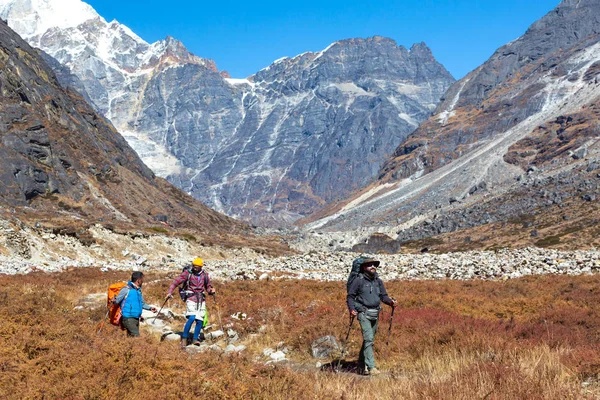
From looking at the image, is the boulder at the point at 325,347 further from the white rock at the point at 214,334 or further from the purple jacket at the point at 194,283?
the white rock at the point at 214,334

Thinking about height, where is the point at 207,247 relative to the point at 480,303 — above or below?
above

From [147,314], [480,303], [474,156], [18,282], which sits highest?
[474,156]

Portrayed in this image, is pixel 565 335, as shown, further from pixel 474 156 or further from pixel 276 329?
pixel 474 156

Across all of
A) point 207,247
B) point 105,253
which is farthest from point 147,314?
point 207,247

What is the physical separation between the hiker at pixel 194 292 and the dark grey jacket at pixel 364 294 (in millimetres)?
4124

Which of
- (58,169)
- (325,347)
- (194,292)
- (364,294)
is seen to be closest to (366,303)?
(364,294)

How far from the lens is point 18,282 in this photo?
17781mm

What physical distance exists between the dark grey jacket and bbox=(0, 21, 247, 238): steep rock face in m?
33.3

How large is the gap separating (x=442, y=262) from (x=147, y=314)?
73.1 ft

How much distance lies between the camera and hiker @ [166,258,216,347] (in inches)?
456

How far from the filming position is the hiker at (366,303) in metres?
9.16

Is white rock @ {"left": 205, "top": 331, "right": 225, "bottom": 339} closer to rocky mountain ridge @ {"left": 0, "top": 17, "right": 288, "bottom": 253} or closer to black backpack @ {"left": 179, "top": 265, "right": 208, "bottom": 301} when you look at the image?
black backpack @ {"left": 179, "top": 265, "right": 208, "bottom": 301}

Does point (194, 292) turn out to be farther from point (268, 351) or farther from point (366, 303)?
point (366, 303)

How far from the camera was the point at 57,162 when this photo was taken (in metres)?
54.4
